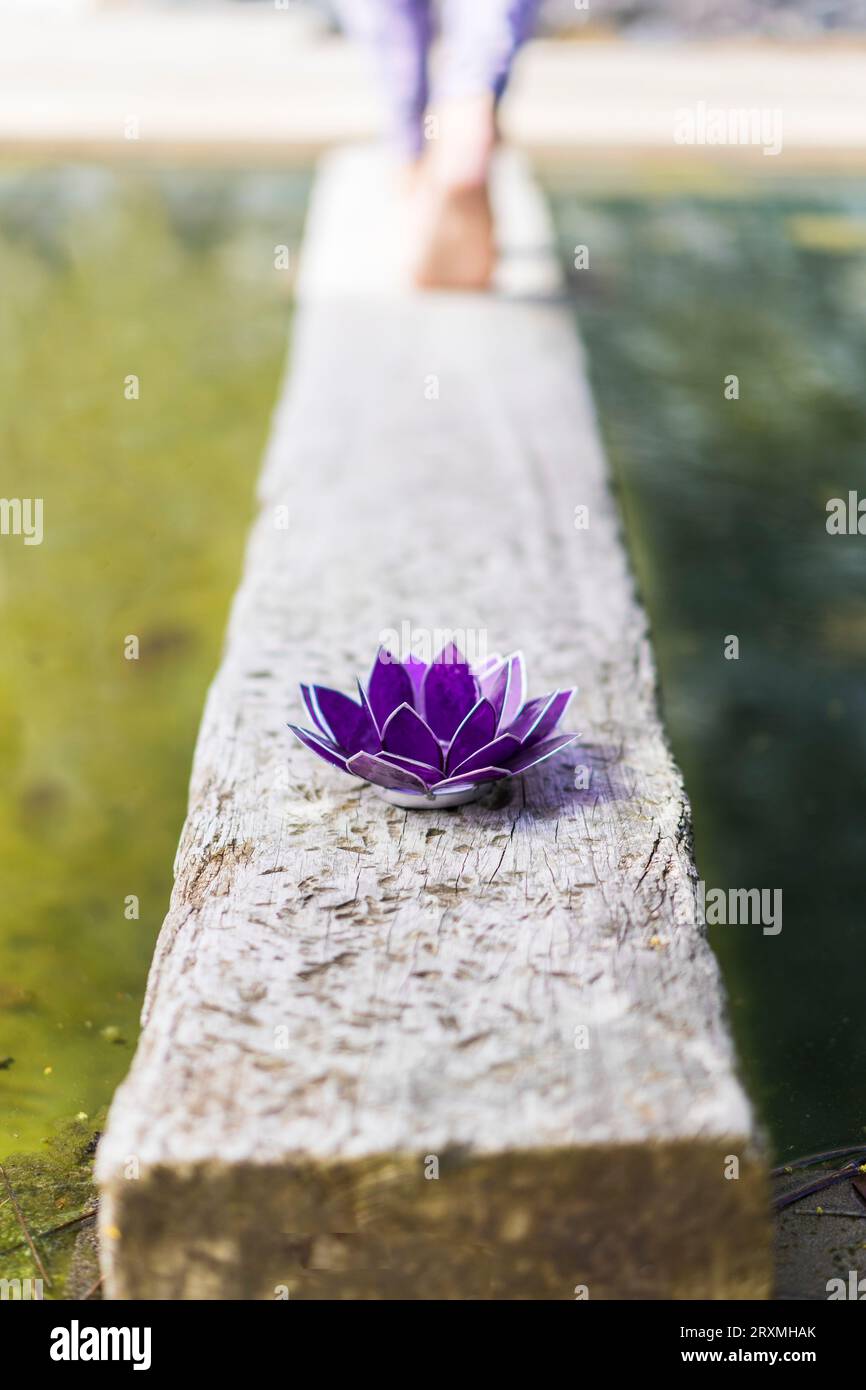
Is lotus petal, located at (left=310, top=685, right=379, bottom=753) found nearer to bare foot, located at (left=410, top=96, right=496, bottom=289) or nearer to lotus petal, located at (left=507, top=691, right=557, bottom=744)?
lotus petal, located at (left=507, top=691, right=557, bottom=744)

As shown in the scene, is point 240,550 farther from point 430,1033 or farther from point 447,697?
point 430,1033

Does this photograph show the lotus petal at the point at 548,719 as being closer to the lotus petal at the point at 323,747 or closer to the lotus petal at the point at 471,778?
the lotus petal at the point at 471,778

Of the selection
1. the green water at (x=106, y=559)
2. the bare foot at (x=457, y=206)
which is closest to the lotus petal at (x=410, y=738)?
the green water at (x=106, y=559)

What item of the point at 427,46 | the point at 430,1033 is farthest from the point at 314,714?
the point at 427,46

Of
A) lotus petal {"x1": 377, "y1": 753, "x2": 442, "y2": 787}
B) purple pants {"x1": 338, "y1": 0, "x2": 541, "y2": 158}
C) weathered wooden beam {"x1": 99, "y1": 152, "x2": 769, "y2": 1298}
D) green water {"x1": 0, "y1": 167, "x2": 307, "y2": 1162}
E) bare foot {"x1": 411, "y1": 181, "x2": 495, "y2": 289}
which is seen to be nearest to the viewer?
weathered wooden beam {"x1": 99, "y1": 152, "x2": 769, "y2": 1298}

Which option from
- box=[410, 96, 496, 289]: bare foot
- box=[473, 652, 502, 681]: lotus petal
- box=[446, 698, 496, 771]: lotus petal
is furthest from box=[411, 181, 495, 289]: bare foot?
box=[446, 698, 496, 771]: lotus petal
